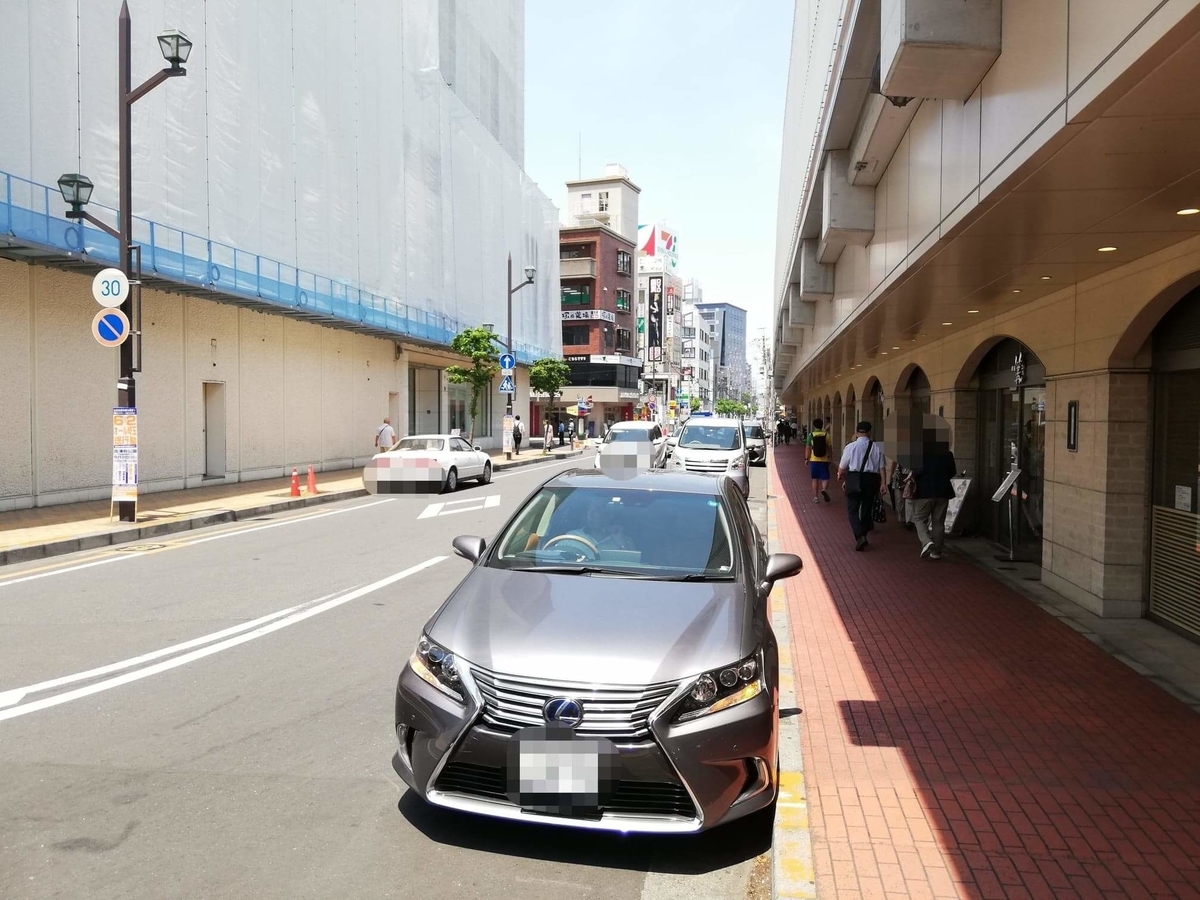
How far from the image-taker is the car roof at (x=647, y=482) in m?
5.56

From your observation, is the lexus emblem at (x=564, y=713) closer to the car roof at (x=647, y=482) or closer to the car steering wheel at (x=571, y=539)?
the car steering wheel at (x=571, y=539)

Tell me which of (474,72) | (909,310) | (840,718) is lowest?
(840,718)

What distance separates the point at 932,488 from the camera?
1120 centimetres

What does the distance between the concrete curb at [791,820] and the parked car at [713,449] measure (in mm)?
13263

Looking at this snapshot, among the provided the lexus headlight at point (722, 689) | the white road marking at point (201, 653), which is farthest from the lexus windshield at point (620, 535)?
the white road marking at point (201, 653)

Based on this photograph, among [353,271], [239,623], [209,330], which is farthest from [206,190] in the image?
[239,623]

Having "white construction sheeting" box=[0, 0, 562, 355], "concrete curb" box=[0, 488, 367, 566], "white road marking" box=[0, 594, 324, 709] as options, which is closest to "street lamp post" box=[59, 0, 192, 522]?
"concrete curb" box=[0, 488, 367, 566]

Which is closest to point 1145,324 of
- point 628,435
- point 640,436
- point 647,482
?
point 647,482

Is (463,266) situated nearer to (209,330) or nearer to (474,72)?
(474,72)

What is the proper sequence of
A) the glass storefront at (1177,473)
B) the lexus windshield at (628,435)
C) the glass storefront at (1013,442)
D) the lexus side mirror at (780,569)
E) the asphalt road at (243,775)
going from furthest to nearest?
the lexus windshield at (628,435)
the glass storefront at (1013,442)
the glass storefront at (1177,473)
the lexus side mirror at (780,569)
the asphalt road at (243,775)

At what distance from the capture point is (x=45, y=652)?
22.4 ft

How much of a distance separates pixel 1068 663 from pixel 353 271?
87.0 ft

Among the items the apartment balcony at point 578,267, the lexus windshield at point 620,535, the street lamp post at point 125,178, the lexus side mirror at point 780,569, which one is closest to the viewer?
the lexus windshield at point 620,535

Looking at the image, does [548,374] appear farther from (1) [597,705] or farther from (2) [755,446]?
(1) [597,705]
